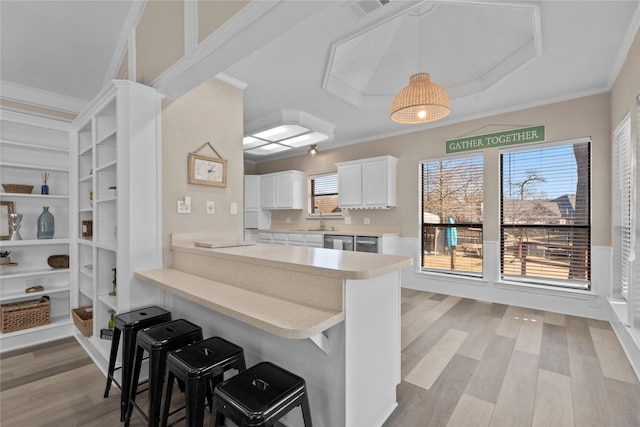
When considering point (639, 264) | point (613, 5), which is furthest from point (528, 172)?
point (613, 5)

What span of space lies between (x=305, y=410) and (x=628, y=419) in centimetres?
205

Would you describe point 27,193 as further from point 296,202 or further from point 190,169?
point 296,202

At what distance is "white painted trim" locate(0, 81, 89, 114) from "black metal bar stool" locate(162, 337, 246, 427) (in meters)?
3.71

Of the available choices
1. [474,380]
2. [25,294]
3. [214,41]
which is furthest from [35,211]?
[474,380]

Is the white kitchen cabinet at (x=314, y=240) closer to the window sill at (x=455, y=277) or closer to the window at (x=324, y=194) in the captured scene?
the window at (x=324, y=194)

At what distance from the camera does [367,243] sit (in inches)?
188

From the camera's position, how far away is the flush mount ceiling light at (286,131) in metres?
4.22

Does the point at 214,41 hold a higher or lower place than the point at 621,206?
higher

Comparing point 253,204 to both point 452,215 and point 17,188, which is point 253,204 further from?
point 452,215

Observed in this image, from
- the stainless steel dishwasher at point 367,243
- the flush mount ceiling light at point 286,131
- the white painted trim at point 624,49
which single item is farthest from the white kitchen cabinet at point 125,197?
the white painted trim at point 624,49

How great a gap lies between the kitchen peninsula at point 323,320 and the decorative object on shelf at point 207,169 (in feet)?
3.17

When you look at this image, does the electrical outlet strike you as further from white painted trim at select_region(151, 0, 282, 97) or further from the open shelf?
the open shelf

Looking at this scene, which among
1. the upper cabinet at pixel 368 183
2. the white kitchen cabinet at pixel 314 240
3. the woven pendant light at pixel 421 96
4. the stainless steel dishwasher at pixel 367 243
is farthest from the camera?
the white kitchen cabinet at pixel 314 240

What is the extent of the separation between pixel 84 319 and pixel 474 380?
3628 mm
